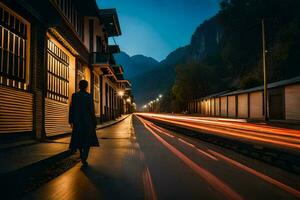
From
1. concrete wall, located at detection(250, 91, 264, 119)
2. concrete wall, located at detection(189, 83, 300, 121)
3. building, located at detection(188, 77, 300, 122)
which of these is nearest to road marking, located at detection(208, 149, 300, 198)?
building, located at detection(188, 77, 300, 122)

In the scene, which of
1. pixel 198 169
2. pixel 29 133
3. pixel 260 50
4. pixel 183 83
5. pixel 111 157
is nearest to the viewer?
pixel 198 169

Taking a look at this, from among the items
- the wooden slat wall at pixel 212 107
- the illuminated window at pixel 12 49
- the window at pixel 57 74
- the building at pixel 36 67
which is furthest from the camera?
the wooden slat wall at pixel 212 107

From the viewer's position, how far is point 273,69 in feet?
172

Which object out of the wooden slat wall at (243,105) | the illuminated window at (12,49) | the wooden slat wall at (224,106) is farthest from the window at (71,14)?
the wooden slat wall at (224,106)

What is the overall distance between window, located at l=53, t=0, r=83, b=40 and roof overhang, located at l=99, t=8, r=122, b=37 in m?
6.80

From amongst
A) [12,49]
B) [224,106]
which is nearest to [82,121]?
[12,49]

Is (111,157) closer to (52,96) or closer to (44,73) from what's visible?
(44,73)

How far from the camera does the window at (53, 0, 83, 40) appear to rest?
716 inches

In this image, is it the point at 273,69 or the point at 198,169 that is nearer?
the point at 198,169

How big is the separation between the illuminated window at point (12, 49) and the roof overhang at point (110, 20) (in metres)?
19.9

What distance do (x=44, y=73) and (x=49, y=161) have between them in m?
6.11

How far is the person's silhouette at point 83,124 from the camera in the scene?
7.95 meters

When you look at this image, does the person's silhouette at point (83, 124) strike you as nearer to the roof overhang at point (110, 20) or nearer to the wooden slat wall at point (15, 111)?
the wooden slat wall at point (15, 111)

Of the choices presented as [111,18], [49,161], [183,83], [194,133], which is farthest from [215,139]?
[183,83]
